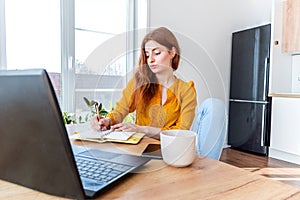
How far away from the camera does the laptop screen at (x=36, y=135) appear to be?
0.33m

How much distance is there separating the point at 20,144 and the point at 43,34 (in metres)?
1.97

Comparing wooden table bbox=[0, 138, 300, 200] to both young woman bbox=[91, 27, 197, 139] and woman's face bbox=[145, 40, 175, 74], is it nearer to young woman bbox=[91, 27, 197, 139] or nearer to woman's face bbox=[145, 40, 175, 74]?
young woman bbox=[91, 27, 197, 139]

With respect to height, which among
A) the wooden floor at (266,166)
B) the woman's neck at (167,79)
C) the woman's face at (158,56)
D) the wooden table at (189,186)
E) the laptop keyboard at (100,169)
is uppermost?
the woman's face at (158,56)

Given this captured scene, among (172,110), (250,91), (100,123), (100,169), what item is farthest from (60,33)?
(250,91)

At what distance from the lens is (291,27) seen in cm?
290

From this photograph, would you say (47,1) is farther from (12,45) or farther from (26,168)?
(26,168)

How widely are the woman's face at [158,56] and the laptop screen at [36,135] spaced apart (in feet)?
2.05

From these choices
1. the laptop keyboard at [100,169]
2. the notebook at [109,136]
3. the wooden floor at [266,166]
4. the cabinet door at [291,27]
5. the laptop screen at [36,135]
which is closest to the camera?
the laptop screen at [36,135]

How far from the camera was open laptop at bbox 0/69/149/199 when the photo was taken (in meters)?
0.34

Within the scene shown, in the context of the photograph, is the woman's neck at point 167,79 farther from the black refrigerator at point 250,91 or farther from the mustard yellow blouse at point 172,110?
the black refrigerator at point 250,91

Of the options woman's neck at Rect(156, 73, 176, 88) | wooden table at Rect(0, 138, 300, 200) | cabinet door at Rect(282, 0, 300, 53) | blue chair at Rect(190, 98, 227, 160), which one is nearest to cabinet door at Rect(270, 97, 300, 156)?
cabinet door at Rect(282, 0, 300, 53)

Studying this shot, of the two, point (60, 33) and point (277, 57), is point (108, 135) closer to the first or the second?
point (60, 33)

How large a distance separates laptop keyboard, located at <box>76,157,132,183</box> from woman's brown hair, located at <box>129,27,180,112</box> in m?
0.50

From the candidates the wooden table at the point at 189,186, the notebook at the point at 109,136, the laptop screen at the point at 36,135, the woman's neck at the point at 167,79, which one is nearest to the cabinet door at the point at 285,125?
the woman's neck at the point at 167,79
